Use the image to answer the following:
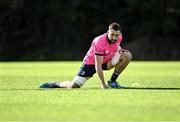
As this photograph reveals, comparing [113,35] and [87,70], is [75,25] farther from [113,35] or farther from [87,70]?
[113,35]

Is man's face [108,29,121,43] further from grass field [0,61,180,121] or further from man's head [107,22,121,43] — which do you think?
grass field [0,61,180,121]

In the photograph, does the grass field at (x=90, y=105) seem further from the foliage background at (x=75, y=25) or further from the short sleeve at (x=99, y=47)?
the foliage background at (x=75, y=25)

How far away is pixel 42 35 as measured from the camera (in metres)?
50.9

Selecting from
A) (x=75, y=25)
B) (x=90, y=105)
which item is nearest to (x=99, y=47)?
(x=90, y=105)

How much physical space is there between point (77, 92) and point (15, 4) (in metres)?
39.3

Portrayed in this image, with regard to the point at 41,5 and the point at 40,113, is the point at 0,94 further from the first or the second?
the point at 41,5

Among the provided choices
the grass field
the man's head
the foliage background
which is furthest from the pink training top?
the foliage background

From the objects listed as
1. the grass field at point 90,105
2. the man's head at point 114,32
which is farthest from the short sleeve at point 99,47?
the grass field at point 90,105

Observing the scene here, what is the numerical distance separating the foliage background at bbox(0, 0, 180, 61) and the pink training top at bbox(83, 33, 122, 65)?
3249 cm

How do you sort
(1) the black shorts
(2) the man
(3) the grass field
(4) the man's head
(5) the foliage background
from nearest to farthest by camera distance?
1. (3) the grass field
2. (4) the man's head
3. (2) the man
4. (1) the black shorts
5. (5) the foliage background

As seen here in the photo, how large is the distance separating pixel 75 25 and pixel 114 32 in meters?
38.8

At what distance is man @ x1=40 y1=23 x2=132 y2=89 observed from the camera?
12461 millimetres

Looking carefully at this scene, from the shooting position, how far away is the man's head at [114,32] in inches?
484

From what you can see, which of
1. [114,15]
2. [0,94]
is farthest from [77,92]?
[114,15]
